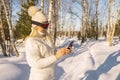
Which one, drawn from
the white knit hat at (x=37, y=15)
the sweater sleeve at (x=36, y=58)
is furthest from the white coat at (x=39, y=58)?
the white knit hat at (x=37, y=15)

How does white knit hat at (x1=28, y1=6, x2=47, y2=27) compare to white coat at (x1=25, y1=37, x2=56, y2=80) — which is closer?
white coat at (x1=25, y1=37, x2=56, y2=80)

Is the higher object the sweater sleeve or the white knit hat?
the white knit hat

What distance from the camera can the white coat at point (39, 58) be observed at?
3436mm

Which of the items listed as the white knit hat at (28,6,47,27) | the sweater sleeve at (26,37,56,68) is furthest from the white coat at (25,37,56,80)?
the white knit hat at (28,6,47,27)

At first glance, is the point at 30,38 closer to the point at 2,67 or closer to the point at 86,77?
the point at 86,77

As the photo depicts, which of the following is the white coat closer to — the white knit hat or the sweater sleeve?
the sweater sleeve

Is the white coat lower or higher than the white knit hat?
lower

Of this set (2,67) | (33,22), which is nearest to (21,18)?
(2,67)

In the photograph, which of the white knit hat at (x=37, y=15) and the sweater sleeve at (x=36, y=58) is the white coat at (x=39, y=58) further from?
the white knit hat at (x=37, y=15)

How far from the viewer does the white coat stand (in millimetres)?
3436

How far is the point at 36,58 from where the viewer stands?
3.43 metres

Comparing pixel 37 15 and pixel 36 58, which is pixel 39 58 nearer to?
pixel 36 58

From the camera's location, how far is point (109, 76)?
25.9 feet

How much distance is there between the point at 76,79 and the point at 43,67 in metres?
4.13
